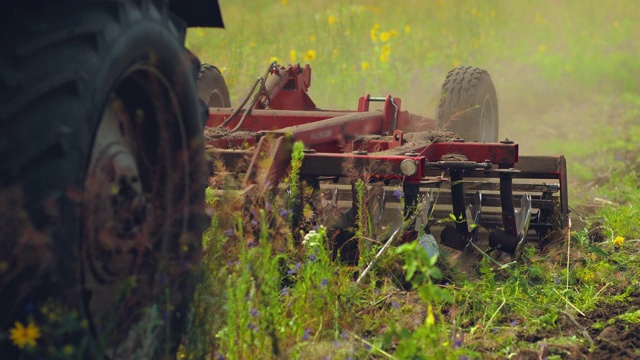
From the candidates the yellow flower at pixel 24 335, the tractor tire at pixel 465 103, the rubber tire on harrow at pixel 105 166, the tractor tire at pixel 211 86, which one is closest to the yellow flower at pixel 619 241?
the tractor tire at pixel 465 103

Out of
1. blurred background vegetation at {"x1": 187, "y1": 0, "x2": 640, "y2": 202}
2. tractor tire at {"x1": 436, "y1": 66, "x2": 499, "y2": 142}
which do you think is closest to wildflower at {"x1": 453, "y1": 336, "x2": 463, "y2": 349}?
tractor tire at {"x1": 436, "y1": 66, "x2": 499, "y2": 142}

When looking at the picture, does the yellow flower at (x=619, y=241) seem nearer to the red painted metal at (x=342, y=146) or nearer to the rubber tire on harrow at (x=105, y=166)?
the red painted metal at (x=342, y=146)

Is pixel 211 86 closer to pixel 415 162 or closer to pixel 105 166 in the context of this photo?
pixel 415 162

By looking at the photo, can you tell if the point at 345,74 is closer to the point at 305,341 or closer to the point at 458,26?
the point at 458,26

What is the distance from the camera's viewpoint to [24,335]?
100 inches

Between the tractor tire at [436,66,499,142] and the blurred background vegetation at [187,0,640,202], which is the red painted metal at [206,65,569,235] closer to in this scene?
the tractor tire at [436,66,499,142]

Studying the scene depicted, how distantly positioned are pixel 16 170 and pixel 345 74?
488 inches

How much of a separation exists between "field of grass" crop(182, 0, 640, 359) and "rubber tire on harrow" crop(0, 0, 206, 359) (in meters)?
0.31

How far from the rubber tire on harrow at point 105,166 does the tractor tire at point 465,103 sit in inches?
188

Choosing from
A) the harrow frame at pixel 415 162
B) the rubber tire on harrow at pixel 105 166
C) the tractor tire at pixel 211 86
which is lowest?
A: the rubber tire on harrow at pixel 105 166

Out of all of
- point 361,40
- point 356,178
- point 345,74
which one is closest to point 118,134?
point 356,178

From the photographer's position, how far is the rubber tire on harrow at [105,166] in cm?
250

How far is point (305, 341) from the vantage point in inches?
151

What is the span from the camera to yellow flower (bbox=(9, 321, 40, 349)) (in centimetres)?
254
